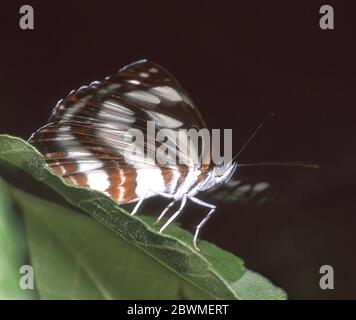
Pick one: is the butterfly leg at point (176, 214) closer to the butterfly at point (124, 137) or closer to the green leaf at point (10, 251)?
the butterfly at point (124, 137)

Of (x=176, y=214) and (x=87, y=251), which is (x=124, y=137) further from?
(x=87, y=251)

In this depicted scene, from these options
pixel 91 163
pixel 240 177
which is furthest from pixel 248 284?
pixel 240 177

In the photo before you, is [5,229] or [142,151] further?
[142,151]

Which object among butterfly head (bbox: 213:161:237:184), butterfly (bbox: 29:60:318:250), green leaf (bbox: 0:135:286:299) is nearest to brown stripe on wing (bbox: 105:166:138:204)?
butterfly (bbox: 29:60:318:250)

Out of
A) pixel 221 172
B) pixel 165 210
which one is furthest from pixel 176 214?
pixel 221 172

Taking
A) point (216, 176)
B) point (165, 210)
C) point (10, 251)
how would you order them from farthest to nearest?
1. point (216, 176)
2. point (165, 210)
3. point (10, 251)

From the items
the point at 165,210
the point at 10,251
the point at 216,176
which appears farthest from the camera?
the point at 216,176

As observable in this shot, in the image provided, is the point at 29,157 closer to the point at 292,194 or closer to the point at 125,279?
the point at 125,279
